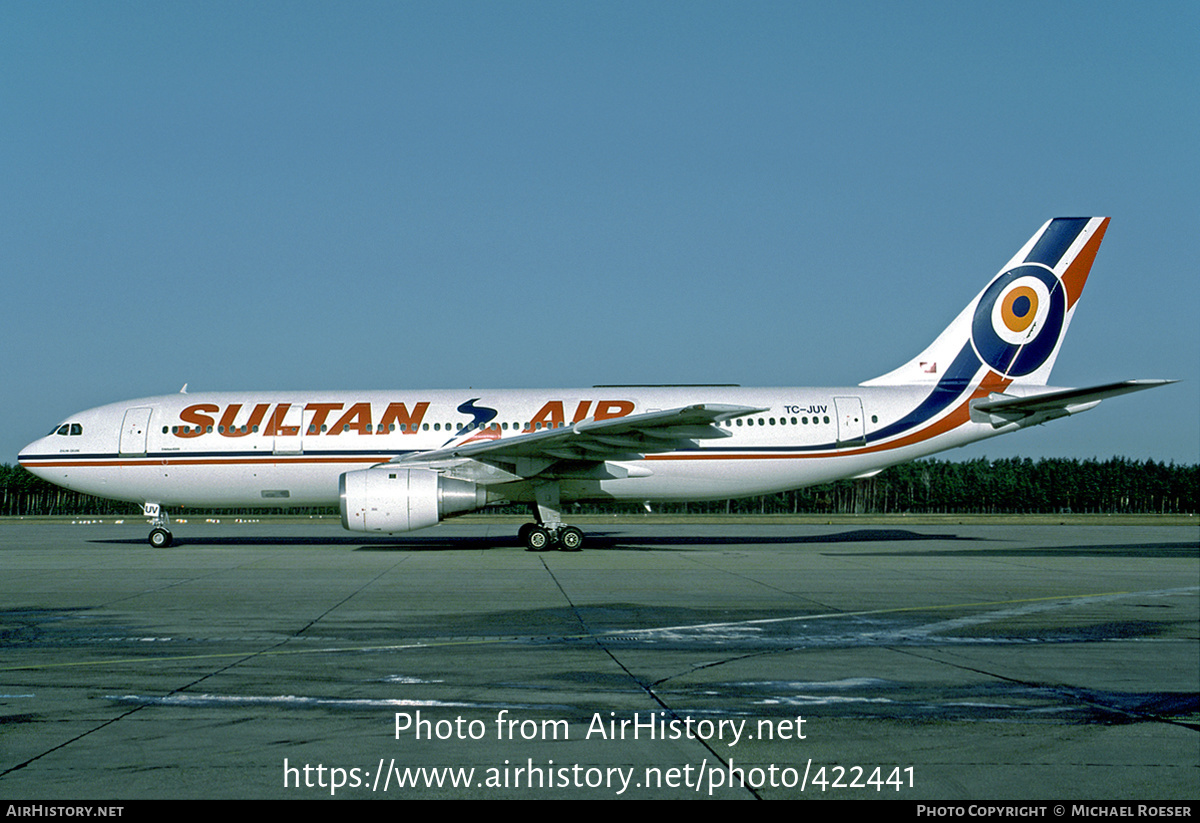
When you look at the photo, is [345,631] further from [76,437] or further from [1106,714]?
[76,437]

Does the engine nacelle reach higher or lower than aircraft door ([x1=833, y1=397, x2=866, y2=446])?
lower

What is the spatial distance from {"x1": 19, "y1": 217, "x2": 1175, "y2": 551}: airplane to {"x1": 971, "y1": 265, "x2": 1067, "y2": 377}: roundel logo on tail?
0.11 feet

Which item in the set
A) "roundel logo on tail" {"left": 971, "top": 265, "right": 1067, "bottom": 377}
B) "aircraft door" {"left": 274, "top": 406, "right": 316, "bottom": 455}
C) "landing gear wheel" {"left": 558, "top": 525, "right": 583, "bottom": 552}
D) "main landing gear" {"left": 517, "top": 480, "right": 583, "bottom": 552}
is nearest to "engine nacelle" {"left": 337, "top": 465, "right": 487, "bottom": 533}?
"main landing gear" {"left": 517, "top": 480, "right": 583, "bottom": 552}

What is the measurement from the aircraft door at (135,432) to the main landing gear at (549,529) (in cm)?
967

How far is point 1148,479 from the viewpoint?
3456 cm

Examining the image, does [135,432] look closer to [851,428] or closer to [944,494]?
[851,428]

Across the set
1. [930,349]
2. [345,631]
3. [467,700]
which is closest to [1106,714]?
[467,700]

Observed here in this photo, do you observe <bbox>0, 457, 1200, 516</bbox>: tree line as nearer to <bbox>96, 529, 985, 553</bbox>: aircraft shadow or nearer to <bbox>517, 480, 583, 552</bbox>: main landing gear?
<bbox>96, 529, 985, 553</bbox>: aircraft shadow

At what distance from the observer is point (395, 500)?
19250 mm

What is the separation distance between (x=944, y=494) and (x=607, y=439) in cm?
4486

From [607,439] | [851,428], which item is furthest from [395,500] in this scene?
[851,428]

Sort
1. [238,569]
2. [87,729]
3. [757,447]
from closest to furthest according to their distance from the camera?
[87,729] < [238,569] < [757,447]

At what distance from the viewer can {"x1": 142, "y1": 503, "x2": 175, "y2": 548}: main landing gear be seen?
22.7 metres

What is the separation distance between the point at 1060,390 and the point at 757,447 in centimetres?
684
